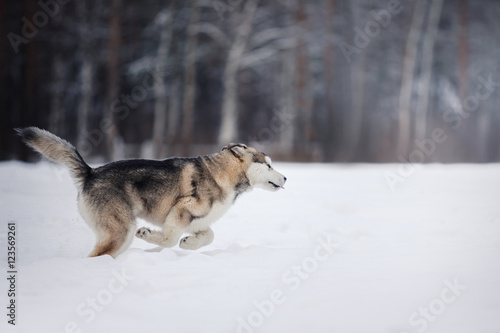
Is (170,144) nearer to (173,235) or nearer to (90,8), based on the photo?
(90,8)

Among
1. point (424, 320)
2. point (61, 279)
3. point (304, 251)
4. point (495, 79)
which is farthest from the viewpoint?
point (495, 79)

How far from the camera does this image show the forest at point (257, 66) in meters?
22.9

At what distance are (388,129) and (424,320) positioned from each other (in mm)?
35908

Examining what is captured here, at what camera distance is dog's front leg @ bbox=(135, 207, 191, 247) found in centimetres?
596

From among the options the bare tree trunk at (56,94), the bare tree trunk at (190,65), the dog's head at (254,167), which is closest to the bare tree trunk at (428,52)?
the bare tree trunk at (190,65)

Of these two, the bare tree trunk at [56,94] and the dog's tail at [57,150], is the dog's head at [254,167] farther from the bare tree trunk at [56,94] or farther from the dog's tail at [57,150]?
the bare tree trunk at [56,94]

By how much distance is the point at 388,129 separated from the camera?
3866cm

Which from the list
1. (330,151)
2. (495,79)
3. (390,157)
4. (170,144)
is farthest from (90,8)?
(495,79)

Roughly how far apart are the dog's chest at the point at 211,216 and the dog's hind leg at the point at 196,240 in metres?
0.13

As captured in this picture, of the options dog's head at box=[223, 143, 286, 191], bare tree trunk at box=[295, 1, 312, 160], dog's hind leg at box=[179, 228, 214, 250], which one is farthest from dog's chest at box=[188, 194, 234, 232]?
bare tree trunk at box=[295, 1, 312, 160]

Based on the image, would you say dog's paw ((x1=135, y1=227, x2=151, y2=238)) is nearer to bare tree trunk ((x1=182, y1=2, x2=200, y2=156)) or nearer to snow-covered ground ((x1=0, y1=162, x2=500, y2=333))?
snow-covered ground ((x1=0, y1=162, x2=500, y2=333))

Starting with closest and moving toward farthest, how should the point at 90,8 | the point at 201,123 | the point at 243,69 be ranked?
the point at 90,8
the point at 243,69
the point at 201,123

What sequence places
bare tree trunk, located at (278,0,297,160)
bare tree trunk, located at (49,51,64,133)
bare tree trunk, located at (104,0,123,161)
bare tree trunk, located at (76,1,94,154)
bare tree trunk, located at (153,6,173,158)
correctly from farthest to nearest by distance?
bare tree trunk, located at (49,51,64,133) < bare tree trunk, located at (278,0,297,160) < bare tree trunk, located at (153,6,173,158) < bare tree trunk, located at (76,1,94,154) < bare tree trunk, located at (104,0,123,161)

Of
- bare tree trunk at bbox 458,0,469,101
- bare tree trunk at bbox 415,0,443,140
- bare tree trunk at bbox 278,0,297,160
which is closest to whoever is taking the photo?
bare tree trunk at bbox 278,0,297,160
